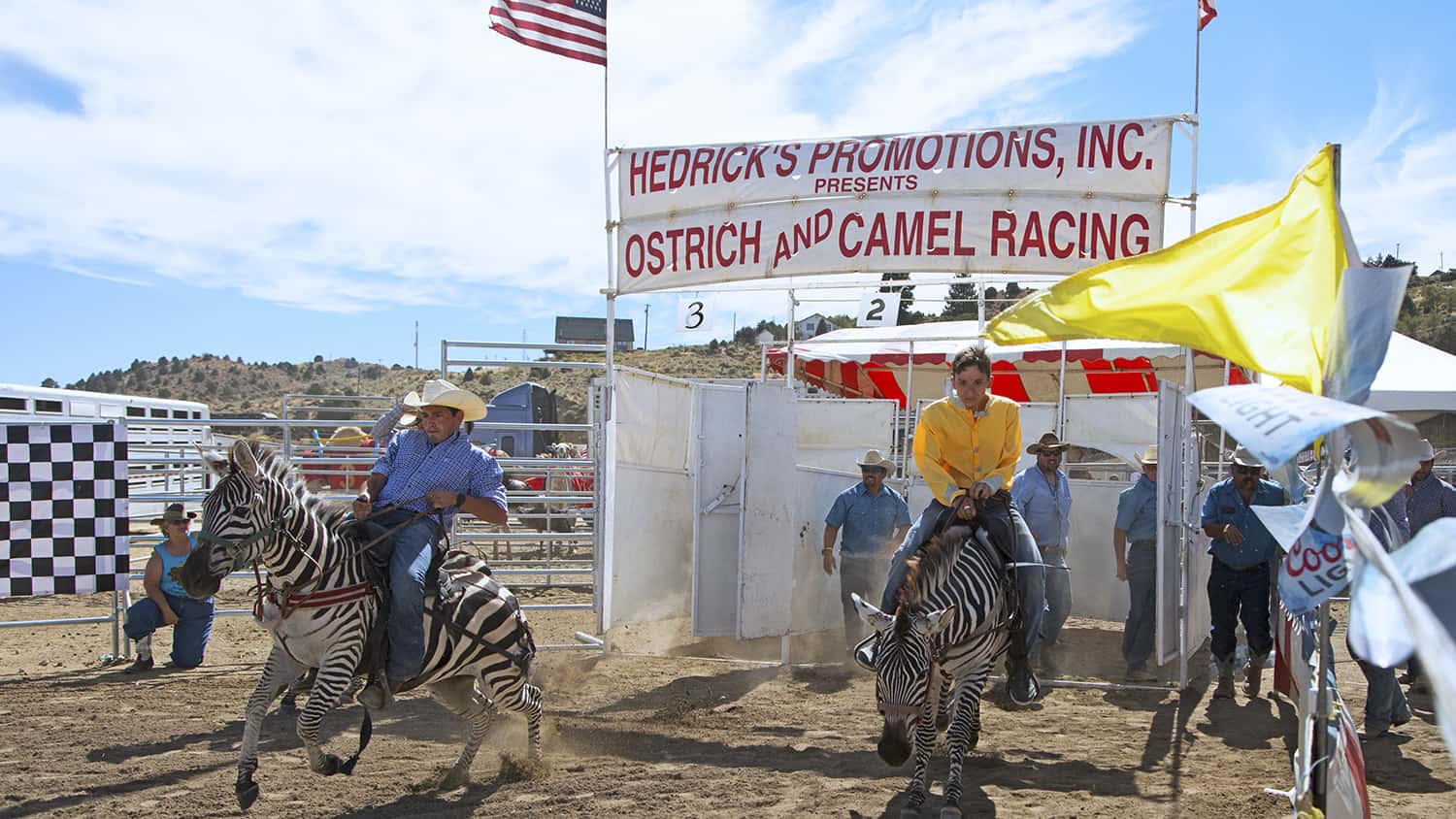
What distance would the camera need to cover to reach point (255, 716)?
5.48 metres

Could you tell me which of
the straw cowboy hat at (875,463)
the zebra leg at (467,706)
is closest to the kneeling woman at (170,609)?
the zebra leg at (467,706)

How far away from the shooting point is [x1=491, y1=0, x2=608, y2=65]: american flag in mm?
9406

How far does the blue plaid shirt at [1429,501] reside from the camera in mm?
9570

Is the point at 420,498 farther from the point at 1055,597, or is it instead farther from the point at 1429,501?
the point at 1429,501

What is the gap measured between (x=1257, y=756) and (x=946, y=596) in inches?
113

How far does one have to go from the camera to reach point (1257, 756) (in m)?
6.89

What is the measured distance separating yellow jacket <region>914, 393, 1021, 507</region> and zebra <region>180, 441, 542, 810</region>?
8.65ft

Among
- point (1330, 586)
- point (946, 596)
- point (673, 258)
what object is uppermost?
point (673, 258)

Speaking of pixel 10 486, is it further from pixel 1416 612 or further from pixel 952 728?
pixel 1416 612

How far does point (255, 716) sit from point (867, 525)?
223 inches

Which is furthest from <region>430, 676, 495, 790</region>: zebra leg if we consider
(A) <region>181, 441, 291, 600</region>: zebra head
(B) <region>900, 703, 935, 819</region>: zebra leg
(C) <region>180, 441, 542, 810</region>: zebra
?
(B) <region>900, 703, 935, 819</region>: zebra leg

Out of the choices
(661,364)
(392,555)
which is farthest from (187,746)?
(661,364)

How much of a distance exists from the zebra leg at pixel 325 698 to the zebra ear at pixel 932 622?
2.93m

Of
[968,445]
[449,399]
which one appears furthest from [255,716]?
[968,445]
